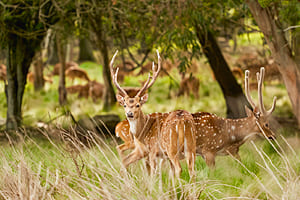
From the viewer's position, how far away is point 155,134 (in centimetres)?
400

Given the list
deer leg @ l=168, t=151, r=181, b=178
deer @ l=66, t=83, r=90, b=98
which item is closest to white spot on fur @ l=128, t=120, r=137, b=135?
deer leg @ l=168, t=151, r=181, b=178

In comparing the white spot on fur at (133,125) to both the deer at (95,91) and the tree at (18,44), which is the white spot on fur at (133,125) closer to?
the tree at (18,44)

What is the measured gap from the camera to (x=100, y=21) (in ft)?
32.8

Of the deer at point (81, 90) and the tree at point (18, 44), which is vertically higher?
the tree at point (18, 44)

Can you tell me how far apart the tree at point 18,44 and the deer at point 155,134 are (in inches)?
172

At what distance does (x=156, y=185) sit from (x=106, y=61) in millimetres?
6355

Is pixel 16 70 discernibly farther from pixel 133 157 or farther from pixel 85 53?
pixel 85 53

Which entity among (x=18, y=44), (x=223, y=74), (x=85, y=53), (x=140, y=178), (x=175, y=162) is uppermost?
(x=85, y=53)

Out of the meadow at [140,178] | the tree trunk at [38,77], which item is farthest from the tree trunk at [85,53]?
the meadow at [140,178]

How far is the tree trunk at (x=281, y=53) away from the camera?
239 inches

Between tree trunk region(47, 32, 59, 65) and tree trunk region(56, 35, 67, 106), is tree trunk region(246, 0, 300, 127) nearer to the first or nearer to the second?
tree trunk region(47, 32, 59, 65)

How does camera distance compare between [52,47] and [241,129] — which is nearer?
[241,129]

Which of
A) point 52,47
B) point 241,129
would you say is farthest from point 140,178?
point 52,47

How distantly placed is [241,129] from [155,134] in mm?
909
